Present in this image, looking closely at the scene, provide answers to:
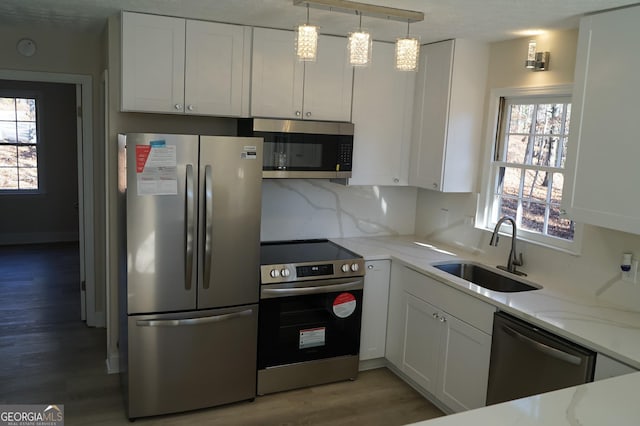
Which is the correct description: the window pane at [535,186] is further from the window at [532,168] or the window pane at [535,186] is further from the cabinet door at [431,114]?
the cabinet door at [431,114]

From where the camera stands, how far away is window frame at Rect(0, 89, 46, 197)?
280 inches

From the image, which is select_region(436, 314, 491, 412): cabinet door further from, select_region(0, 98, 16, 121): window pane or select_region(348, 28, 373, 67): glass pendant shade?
select_region(0, 98, 16, 121): window pane

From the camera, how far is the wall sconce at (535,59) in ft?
10.7

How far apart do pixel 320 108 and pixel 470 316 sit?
1713 mm

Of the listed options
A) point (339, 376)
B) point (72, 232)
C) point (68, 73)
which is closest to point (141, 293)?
point (339, 376)

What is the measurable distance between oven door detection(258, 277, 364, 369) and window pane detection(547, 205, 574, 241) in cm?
127

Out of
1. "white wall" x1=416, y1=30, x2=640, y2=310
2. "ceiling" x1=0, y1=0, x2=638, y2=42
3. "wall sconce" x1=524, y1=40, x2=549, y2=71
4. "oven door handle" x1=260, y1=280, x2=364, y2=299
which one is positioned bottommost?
"oven door handle" x1=260, y1=280, x2=364, y2=299

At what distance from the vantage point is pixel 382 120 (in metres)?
3.91

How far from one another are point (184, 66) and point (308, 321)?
1.82 m

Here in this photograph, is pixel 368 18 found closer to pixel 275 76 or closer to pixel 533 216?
pixel 275 76

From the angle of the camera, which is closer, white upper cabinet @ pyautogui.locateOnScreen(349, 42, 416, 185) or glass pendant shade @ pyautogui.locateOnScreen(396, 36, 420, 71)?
glass pendant shade @ pyautogui.locateOnScreen(396, 36, 420, 71)

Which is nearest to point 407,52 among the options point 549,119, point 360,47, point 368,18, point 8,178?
point 360,47

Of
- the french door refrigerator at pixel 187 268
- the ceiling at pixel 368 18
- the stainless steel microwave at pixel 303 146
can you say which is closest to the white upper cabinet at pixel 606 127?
the ceiling at pixel 368 18

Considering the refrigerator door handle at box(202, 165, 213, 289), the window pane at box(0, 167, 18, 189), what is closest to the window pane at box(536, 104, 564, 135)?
the refrigerator door handle at box(202, 165, 213, 289)
